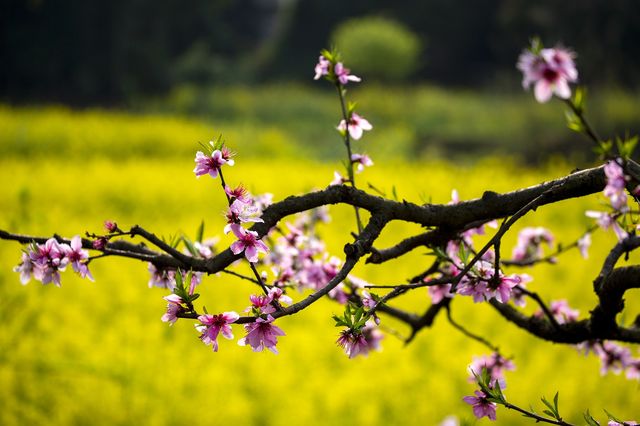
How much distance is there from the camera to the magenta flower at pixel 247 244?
0.80 metres

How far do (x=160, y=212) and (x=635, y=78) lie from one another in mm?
12273

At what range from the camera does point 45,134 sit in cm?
1009

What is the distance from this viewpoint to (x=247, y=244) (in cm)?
81

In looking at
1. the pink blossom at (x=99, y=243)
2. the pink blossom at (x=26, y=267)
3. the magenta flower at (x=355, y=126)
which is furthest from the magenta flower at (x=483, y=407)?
the pink blossom at (x=26, y=267)

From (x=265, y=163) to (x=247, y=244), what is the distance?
29.1 ft

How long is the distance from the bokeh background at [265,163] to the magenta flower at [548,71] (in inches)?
14.9

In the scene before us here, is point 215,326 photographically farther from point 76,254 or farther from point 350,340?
point 76,254

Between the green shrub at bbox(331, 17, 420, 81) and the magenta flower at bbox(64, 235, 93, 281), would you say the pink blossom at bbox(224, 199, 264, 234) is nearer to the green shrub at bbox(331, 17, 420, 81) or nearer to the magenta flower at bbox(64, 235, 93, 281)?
the magenta flower at bbox(64, 235, 93, 281)

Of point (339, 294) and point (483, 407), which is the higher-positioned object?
point (339, 294)

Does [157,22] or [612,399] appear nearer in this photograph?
[612,399]

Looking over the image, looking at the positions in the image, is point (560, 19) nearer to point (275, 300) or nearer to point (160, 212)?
point (160, 212)

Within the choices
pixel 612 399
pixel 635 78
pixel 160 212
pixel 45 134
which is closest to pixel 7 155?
pixel 45 134

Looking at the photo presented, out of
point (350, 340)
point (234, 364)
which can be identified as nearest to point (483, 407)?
point (350, 340)

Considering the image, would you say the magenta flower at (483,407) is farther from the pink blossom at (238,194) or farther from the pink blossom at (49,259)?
the pink blossom at (49,259)
